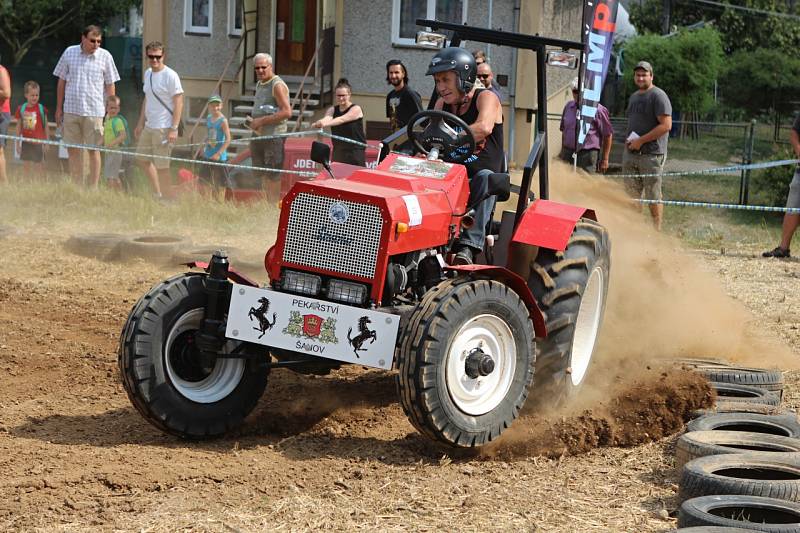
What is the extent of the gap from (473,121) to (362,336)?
1.77 m

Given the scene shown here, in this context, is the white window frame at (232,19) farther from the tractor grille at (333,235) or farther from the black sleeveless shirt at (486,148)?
the tractor grille at (333,235)

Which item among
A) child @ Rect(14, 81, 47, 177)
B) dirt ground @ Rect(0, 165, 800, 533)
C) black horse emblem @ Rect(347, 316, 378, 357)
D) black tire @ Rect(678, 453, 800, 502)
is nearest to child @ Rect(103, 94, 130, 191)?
child @ Rect(14, 81, 47, 177)

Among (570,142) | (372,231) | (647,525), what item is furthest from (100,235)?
(647,525)

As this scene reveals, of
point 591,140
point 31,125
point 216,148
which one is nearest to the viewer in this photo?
point 591,140

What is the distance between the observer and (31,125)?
56.5 ft

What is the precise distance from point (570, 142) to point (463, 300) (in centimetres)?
935

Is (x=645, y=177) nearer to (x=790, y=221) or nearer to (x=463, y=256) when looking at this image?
(x=790, y=221)

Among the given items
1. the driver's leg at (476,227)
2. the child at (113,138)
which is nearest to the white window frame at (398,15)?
the child at (113,138)

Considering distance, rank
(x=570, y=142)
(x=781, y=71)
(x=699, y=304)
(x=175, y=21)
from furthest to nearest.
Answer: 1. (x=781, y=71)
2. (x=175, y=21)
3. (x=570, y=142)
4. (x=699, y=304)

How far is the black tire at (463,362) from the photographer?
526 cm

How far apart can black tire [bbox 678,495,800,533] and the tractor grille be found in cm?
181

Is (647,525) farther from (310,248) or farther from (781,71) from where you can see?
(781,71)

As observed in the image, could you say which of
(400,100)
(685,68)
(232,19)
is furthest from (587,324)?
(685,68)

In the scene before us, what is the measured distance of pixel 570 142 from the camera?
1441cm
